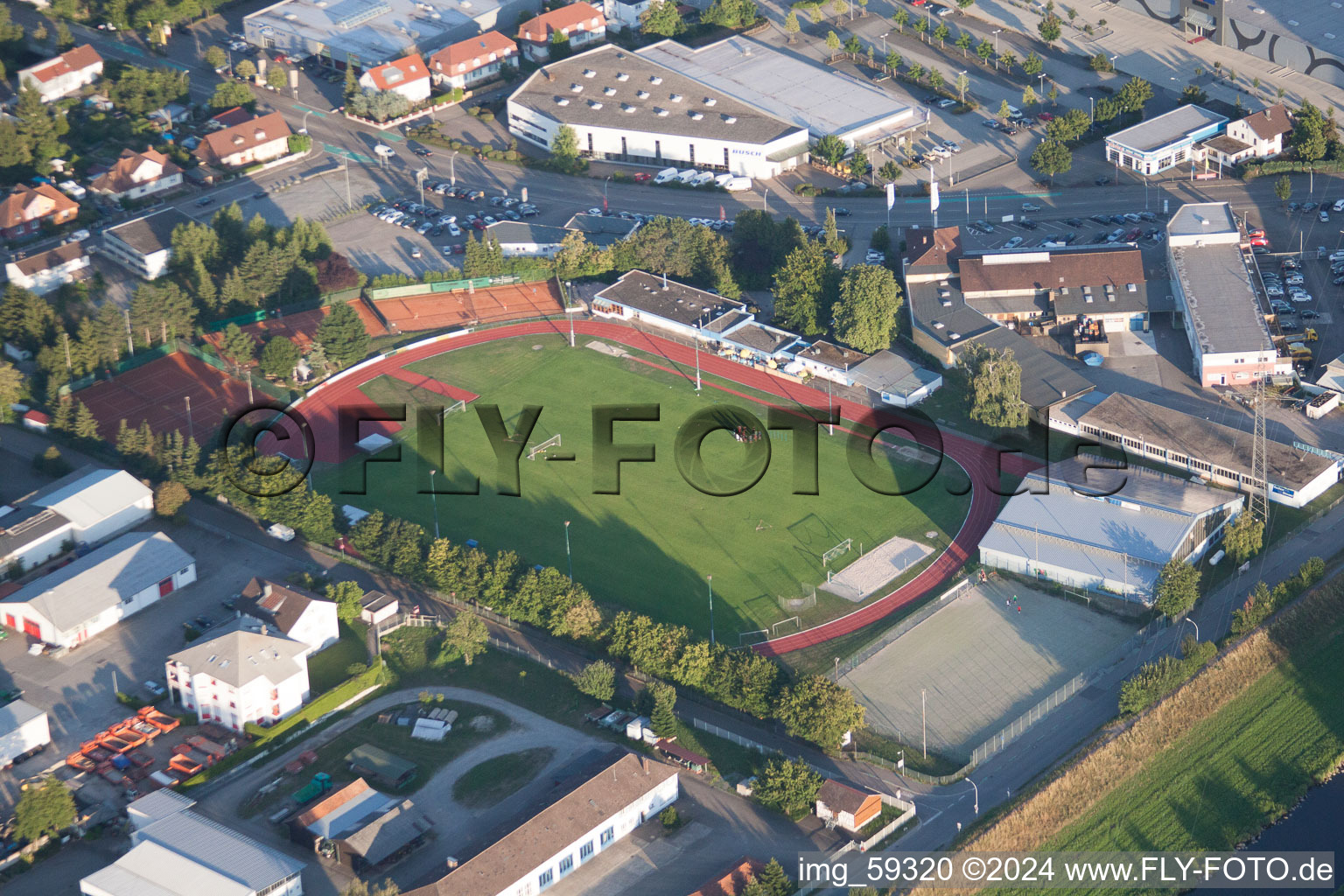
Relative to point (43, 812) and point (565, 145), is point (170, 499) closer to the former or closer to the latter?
point (43, 812)

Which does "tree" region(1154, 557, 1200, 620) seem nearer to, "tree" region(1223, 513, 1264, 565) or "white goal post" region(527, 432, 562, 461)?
"tree" region(1223, 513, 1264, 565)

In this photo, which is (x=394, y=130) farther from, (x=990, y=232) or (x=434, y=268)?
(x=990, y=232)

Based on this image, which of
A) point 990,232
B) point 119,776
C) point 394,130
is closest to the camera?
point 119,776

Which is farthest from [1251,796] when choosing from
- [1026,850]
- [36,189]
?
[36,189]

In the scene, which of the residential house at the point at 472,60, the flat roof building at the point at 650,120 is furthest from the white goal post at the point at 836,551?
the residential house at the point at 472,60

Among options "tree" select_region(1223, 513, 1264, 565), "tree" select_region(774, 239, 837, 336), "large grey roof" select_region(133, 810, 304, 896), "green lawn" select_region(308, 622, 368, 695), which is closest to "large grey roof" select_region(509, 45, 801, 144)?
"tree" select_region(774, 239, 837, 336)

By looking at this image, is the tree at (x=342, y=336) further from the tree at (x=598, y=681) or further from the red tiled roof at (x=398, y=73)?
the red tiled roof at (x=398, y=73)
